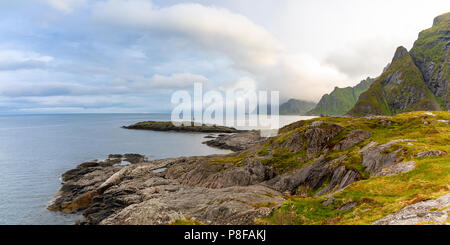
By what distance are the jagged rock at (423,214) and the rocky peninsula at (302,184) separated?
0.23 feet

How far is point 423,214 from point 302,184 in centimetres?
3311

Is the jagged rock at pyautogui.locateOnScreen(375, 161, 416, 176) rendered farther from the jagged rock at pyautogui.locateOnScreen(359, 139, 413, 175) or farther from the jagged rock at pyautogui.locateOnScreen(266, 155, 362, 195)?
the jagged rock at pyautogui.locateOnScreen(266, 155, 362, 195)

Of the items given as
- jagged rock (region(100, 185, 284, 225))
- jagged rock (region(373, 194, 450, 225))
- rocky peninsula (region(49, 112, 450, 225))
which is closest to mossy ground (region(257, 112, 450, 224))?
rocky peninsula (region(49, 112, 450, 225))

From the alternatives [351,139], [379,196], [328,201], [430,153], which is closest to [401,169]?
[430,153]

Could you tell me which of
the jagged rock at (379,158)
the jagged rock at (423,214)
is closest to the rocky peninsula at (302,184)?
the jagged rock at (423,214)

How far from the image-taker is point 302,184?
49.3 m

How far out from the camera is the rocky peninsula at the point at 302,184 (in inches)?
991

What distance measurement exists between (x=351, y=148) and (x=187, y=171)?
48714mm

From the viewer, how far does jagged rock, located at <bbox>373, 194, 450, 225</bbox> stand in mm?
15703

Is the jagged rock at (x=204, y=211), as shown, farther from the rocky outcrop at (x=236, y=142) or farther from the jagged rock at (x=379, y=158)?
the rocky outcrop at (x=236, y=142)

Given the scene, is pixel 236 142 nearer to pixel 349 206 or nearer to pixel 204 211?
pixel 204 211
